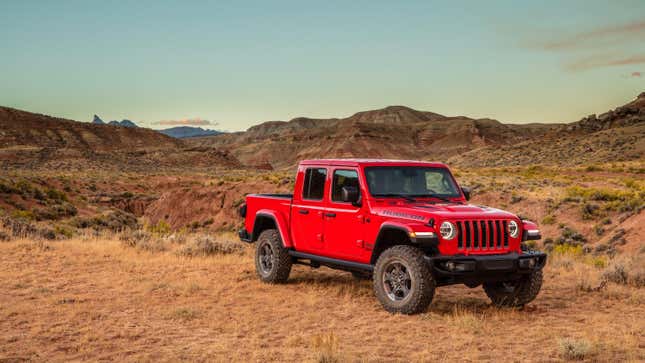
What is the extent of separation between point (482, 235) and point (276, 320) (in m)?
2.90

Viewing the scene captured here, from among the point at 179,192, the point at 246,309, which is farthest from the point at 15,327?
the point at 179,192

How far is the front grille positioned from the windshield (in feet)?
4.28

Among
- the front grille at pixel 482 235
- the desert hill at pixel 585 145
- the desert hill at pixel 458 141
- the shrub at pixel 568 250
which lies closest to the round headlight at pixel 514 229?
the front grille at pixel 482 235

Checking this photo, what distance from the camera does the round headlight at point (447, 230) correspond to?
8.16 m

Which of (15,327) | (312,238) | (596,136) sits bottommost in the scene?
(15,327)

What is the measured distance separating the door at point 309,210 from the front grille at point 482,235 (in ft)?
7.82

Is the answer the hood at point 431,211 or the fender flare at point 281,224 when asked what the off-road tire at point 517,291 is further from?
the fender flare at point 281,224

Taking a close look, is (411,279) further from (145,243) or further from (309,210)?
(145,243)

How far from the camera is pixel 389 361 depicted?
6.38 meters

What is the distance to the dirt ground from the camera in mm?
6676

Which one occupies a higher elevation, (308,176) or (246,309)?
(308,176)

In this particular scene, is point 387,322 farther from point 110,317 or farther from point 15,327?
point 15,327

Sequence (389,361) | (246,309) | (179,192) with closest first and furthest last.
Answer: (389,361), (246,309), (179,192)

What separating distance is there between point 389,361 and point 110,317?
12.9ft
